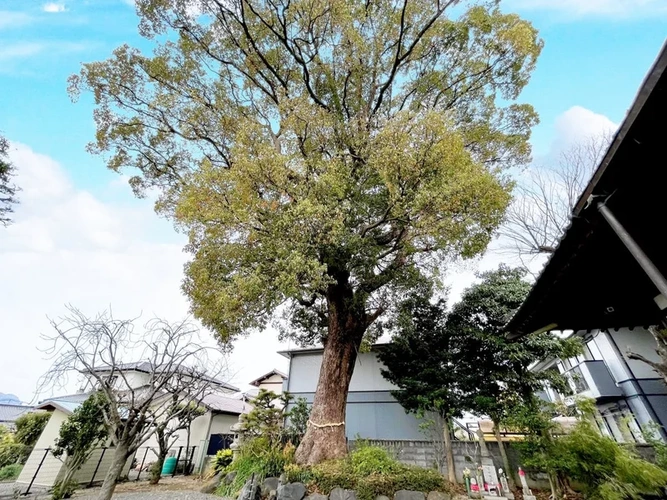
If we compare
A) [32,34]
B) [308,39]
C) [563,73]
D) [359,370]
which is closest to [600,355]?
[359,370]

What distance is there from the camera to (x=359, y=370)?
426 inches

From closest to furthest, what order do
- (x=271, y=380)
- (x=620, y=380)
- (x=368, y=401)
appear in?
(x=620, y=380) < (x=368, y=401) < (x=271, y=380)

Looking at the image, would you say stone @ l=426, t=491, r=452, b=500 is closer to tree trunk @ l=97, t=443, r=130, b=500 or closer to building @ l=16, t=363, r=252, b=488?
tree trunk @ l=97, t=443, r=130, b=500

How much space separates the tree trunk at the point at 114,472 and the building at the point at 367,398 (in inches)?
266

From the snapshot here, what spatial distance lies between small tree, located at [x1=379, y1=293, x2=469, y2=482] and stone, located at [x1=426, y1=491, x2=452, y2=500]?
1880mm

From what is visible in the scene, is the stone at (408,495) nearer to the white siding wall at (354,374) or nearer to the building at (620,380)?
the white siding wall at (354,374)

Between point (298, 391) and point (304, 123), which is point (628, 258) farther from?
point (298, 391)

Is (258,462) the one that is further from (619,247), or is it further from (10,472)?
(10,472)

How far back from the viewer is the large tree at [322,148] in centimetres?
575

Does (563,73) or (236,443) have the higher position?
(563,73)

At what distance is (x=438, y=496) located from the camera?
16.2 ft

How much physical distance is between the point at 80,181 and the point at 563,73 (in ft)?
43.0

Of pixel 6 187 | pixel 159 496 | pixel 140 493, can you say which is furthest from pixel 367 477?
pixel 6 187

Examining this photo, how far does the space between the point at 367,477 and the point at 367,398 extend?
533 cm
